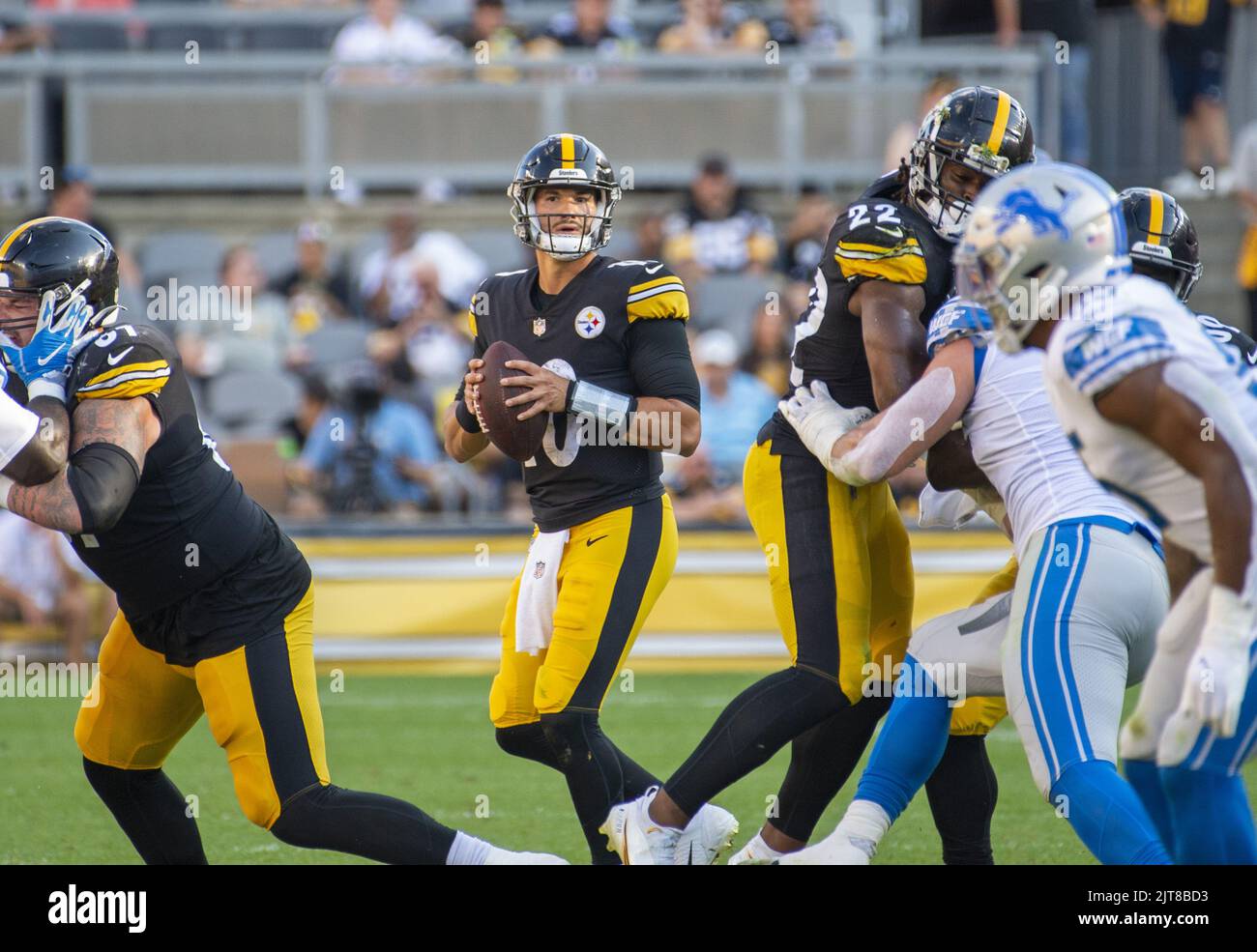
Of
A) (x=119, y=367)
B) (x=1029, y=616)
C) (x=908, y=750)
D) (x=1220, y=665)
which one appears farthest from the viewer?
(x=908, y=750)

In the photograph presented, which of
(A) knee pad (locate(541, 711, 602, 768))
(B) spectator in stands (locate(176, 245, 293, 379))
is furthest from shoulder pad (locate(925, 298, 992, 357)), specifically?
(B) spectator in stands (locate(176, 245, 293, 379))

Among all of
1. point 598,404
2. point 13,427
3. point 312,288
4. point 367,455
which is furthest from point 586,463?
point 312,288

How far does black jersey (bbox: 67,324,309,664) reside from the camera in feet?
12.8

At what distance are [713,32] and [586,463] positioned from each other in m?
8.15

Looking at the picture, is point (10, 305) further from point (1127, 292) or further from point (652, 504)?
point (1127, 292)

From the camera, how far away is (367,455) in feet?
31.1

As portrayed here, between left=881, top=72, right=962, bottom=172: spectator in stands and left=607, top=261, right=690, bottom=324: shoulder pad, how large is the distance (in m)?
6.21

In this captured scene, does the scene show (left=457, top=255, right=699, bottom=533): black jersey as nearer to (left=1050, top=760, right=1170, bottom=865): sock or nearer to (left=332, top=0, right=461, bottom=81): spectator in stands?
(left=1050, top=760, right=1170, bottom=865): sock

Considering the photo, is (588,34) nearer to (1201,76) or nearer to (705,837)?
(1201,76)

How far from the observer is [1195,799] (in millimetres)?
3371

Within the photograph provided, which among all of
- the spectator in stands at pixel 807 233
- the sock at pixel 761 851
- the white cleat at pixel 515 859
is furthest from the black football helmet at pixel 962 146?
the spectator in stands at pixel 807 233
